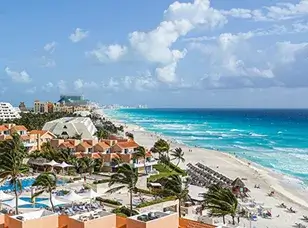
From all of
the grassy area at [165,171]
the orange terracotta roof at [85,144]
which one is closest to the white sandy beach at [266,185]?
the grassy area at [165,171]

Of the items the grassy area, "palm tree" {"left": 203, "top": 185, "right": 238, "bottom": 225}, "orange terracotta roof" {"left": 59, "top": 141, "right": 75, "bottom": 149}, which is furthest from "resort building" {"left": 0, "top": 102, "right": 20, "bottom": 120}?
"palm tree" {"left": 203, "top": 185, "right": 238, "bottom": 225}

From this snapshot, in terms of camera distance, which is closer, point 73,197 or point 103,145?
point 73,197

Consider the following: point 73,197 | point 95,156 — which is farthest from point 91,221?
point 95,156

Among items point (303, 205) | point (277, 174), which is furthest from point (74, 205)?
point (277, 174)

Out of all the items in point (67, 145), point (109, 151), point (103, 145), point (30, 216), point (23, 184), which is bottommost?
point (23, 184)

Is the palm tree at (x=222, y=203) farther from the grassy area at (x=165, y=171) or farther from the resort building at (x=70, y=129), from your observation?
the resort building at (x=70, y=129)

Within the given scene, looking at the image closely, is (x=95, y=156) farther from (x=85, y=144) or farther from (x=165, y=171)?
(x=165, y=171)

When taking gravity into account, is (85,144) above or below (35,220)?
below

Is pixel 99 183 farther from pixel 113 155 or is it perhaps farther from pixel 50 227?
pixel 50 227
